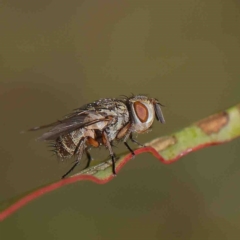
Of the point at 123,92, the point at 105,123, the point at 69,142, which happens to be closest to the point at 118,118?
the point at 105,123

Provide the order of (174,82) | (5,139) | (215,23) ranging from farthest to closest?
(215,23)
(5,139)
(174,82)

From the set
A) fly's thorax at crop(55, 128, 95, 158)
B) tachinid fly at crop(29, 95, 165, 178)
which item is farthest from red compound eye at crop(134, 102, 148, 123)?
fly's thorax at crop(55, 128, 95, 158)

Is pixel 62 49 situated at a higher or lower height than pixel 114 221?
higher

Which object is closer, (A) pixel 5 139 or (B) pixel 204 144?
(B) pixel 204 144

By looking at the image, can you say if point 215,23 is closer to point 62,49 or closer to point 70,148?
point 62,49

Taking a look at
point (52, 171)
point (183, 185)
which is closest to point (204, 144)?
point (183, 185)

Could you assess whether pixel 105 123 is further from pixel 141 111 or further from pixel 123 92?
pixel 123 92

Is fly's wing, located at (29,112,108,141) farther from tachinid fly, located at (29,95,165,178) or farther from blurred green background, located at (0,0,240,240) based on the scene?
blurred green background, located at (0,0,240,240)

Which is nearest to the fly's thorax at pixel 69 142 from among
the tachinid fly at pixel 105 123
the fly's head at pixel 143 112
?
the tachinid fly at pixel 105 123
